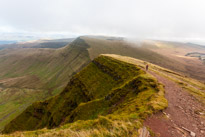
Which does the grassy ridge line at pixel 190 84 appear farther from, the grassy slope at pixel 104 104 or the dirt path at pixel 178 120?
the grassy slope at pixel 104 104

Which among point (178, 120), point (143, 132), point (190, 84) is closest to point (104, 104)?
point (178, 120)

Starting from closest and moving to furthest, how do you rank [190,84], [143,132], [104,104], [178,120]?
[143,132]
[178,120]
[104,104]
[190,84]

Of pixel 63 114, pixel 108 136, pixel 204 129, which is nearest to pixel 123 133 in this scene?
pixel 108 136

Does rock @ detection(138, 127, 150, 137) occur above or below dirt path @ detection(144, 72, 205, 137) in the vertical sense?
above

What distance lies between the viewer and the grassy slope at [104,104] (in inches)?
427

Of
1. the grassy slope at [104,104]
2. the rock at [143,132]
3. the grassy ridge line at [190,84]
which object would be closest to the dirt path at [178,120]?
the rock at [143,132]

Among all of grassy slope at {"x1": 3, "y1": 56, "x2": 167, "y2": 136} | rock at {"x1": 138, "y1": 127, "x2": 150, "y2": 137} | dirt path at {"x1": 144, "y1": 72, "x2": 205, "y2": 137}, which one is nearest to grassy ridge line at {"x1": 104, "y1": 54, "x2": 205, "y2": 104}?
dirt path at {"x1": 144, "y1": 72, "x2": 205, "y2": 137}

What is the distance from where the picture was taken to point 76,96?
5594cm

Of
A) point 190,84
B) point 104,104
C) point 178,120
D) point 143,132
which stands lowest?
point 104,104

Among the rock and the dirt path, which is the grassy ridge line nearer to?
the dirt path

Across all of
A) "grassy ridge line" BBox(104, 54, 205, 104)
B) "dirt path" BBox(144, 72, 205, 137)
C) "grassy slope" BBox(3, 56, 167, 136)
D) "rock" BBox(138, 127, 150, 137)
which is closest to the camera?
"rock" BBox(138, 127, 150, 137)

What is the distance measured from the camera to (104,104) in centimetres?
2902

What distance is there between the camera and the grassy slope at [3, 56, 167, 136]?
35.6 feet

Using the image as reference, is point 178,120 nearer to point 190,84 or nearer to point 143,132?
point 143,132
